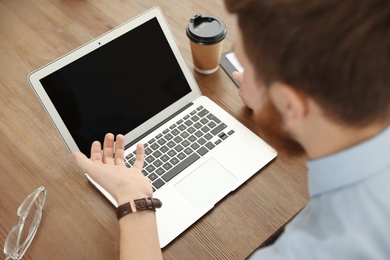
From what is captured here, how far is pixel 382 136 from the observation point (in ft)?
1.91

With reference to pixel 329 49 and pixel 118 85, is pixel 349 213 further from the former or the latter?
pixel 118 85

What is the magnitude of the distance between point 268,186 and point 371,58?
1.37ft

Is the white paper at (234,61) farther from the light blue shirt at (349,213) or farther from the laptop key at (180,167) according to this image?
→ the light blue shirt at (349,213)

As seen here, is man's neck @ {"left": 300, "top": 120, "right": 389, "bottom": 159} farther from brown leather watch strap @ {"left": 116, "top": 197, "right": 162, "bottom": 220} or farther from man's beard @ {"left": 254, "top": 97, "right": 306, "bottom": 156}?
brown leather watch strap @ {"left": 116, "top": 197, "right": 162, "bottom": 220}

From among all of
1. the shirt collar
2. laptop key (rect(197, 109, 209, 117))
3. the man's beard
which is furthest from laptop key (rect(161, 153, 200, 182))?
the shirt collar

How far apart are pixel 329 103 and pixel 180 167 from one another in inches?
15.8

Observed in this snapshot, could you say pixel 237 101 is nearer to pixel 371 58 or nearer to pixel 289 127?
pixel 289 127

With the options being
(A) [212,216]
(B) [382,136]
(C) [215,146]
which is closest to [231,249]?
(A) [212,216]

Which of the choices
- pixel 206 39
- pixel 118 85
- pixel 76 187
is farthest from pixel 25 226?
pixel 206 39

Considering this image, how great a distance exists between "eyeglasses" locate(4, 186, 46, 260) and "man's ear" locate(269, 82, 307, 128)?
53 centimetres

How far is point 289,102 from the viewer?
571 mm

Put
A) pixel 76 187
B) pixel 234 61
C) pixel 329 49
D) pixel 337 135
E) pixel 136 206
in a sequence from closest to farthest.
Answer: pixel 329 49
pixel 337 135
pixel 136 206
pixel 76 187
pixel 234 61

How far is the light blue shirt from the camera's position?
0.56m

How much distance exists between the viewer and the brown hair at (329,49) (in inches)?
18.7
